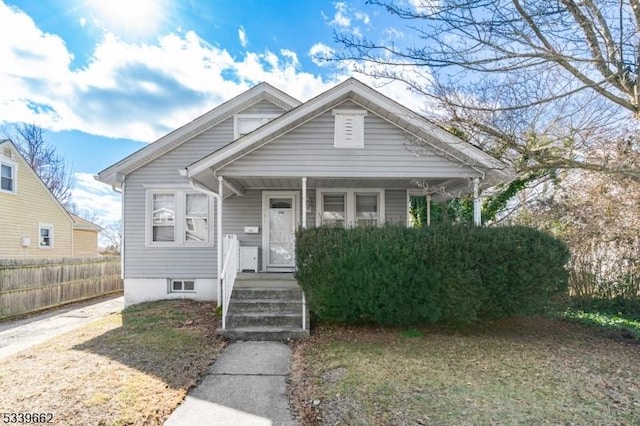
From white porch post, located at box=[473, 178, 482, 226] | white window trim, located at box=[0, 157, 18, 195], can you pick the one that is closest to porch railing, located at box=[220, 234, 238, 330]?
white porch post, located at box=[473, 178, 482, 226]

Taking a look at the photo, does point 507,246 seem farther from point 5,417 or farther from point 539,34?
point 5,417

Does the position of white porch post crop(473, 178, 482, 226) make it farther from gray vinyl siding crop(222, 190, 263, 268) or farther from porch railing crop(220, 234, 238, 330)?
gray vinyl siding crop(222, 190, 263, 268)

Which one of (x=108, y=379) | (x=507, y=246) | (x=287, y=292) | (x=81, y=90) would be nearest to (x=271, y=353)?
(x=287, y=292)

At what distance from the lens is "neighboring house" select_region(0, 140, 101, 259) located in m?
15.2

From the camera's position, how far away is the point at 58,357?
19.4 feet

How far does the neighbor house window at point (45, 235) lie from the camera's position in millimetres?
17406

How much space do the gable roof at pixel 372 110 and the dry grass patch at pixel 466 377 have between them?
139 inches

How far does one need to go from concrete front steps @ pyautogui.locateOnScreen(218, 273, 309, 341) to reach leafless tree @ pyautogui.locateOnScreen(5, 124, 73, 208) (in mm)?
28903

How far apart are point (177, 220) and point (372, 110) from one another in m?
6.42

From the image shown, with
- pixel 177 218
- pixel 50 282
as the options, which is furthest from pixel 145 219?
pixel 50 282

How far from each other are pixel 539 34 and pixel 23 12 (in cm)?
1281

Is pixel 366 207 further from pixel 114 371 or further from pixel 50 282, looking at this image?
pixel 50 282

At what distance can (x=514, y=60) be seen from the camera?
6.08 metres

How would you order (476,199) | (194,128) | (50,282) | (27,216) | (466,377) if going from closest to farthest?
(466,377)
(476,199)
(194,128)
(50,282)
(27,216)
